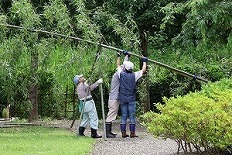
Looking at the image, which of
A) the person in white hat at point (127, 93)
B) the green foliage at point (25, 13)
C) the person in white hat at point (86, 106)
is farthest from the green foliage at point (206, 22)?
the green foliage at point (25, 13)

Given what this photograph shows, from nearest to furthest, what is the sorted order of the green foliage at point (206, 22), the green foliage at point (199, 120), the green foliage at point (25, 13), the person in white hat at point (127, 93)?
the green foliage at point (199, 120) < the green foliage at point (206, 22) < the person in white hat at point (127, 93) < the green foliage at point (25, 13)

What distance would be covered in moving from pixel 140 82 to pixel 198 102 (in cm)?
714

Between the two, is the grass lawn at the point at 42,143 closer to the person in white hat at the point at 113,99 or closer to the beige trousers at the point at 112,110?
the person in white hat at the point at 113,99

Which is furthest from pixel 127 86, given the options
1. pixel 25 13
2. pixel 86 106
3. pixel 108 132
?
pixel 25 13

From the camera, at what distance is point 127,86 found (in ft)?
46.0

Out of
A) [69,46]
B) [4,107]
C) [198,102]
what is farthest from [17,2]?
[4,107]

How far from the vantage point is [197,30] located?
Answer: 13.0 meters

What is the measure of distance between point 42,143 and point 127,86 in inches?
104

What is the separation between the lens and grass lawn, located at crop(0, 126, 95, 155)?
36.4 feet

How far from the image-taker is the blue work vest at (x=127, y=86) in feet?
46.0

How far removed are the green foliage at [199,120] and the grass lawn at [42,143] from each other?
→ 189 cm

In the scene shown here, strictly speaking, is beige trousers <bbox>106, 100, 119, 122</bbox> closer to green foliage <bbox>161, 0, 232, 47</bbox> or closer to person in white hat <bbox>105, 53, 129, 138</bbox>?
person in white hat <bbox>105, 53, 129, 138</bbox>

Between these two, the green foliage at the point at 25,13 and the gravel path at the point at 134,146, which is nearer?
the gravel path at the point at 134,146

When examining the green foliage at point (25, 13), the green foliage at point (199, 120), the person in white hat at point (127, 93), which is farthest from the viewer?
the green foliage at point (25, 13)
